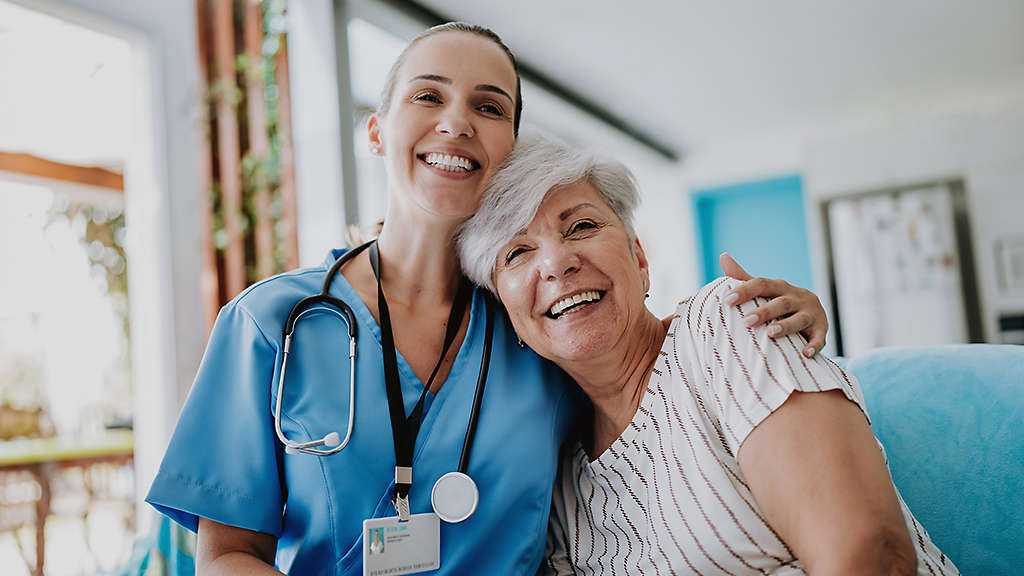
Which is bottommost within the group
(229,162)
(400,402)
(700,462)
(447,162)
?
(700,462)

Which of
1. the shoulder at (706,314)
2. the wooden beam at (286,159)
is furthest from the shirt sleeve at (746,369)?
the wooden beam at (286,159)

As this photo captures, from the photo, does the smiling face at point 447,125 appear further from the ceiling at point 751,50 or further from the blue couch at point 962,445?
the ceiling at point 751,50

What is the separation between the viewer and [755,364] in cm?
104

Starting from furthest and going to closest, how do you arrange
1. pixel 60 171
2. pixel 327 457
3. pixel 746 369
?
pixel 60 171 → pixel 327 457 → pixel 746 369

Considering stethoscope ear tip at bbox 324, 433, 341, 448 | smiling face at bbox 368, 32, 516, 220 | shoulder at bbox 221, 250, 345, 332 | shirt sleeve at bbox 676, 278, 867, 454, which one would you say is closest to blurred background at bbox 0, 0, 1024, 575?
smiling face at bbox 368, 32, 516, 220

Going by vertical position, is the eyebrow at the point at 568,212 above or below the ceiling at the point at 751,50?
below

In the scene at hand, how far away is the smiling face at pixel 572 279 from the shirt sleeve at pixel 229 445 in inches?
18.1

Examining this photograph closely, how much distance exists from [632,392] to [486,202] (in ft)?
1.50

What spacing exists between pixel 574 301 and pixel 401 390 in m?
0.36

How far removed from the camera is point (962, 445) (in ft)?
4.33

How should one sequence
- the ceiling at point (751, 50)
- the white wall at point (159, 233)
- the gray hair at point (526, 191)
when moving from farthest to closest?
the ceiling at point (751, 50) < the white wall at point (159, 233) < the gray hair at point (526, 191)

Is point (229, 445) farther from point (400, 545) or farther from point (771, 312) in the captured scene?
point (771, 312)

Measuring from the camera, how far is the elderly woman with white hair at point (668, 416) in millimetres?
917

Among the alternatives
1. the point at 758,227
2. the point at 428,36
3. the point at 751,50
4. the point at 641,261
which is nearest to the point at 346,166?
the point at 428,36
